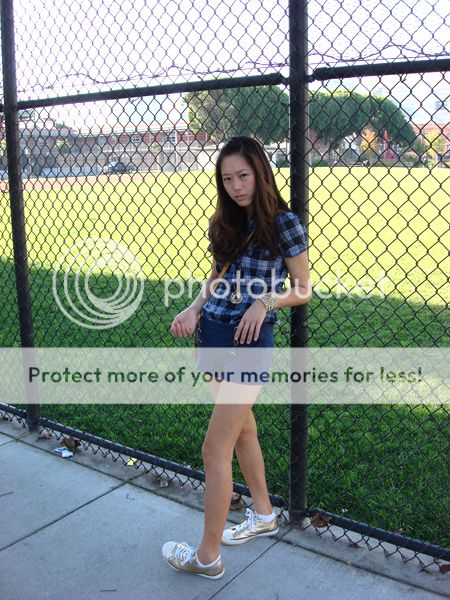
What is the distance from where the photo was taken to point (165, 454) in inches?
152

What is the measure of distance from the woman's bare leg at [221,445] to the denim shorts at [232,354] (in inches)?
1.9

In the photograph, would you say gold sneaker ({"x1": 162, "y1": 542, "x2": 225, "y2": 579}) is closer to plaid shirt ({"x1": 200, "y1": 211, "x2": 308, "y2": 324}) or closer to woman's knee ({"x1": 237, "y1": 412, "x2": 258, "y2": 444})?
woman's knee ({"x1": 237, "y1": 412, "x2": 258, "y2": 444})

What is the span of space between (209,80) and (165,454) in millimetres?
2259

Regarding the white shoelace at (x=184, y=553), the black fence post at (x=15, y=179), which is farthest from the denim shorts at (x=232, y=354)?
the black fence post at (x=15, y=179)

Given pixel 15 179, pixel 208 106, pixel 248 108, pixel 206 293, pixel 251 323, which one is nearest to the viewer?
pixel 251 323

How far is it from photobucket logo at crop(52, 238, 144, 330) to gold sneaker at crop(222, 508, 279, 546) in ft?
12.4

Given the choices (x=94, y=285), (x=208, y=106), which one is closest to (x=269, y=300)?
(x=208, y=106)

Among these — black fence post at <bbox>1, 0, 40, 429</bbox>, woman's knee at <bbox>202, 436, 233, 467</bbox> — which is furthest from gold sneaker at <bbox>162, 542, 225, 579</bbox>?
black fence post at <bbox>1, 0, 40, 429</bbox>

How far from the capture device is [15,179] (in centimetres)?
389

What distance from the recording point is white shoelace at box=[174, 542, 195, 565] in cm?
268

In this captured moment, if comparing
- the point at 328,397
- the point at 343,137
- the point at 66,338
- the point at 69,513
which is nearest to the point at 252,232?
the point at 343,137

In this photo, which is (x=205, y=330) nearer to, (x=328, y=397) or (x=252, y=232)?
(x=252, y=232)

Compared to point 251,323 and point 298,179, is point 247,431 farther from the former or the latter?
point 298,179

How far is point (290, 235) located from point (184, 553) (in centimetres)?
148
